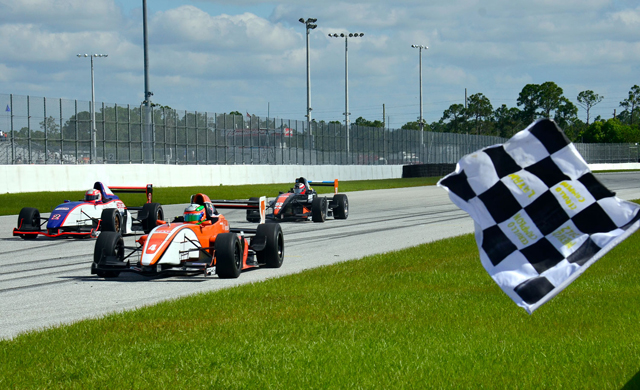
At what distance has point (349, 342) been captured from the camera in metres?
6.18

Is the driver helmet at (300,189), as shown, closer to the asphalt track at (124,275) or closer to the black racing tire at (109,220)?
the asphalt track at (124,275)

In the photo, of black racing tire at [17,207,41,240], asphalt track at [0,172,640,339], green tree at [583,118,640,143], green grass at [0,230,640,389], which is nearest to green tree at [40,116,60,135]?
asphalt track at [0,172,640,339]

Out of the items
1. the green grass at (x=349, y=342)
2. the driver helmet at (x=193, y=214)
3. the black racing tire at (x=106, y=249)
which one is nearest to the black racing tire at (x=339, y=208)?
the driver helmet at (x=193, y=214)

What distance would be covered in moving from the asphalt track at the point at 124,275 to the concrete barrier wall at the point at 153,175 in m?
9.74

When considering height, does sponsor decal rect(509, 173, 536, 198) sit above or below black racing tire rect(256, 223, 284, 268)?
above

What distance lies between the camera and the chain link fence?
3300 centimetres

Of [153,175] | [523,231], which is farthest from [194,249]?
[153,175]

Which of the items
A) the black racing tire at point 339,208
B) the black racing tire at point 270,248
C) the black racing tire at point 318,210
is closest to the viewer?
the black racing tire at point 270,248

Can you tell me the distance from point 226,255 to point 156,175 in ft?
85.2

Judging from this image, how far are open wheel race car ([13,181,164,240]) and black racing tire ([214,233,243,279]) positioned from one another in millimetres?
5423

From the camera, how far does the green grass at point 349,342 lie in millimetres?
5160

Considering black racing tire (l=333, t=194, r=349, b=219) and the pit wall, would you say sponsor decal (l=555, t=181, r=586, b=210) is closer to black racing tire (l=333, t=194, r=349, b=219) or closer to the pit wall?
black racing tire (l=333, t=194, r=349, b=219)

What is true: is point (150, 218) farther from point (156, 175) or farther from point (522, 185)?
point (156, 175)

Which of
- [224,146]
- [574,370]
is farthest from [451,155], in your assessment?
[574,370]
